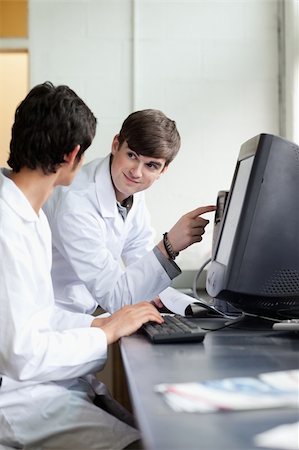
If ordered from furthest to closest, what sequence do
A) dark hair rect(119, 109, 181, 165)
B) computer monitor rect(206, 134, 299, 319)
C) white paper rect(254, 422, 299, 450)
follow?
1. dark hair rect(119, 109, 181, 165)
2. computer monitor rect(206, 134, 299, 319)
3. white paper rect(254, 422, 299, 450)

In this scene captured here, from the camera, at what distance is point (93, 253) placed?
1802 millimetres

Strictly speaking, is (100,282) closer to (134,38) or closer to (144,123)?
(144,123)

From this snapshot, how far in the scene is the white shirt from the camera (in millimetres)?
1136

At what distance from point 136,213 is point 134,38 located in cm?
122

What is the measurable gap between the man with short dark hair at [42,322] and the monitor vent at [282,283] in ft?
0.78

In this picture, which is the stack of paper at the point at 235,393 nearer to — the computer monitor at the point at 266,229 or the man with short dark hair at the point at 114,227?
the computer monitor at the point at 266,229

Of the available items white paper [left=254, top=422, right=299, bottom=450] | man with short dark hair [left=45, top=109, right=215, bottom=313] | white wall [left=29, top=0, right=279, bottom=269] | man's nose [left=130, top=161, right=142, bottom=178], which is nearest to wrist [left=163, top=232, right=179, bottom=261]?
man with short dark hair [left=45, top=109, right=215, bottom=313]

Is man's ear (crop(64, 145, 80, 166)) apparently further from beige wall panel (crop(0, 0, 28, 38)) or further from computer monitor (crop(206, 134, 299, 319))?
beige wall panel (crop(0, 0, 28, 38))

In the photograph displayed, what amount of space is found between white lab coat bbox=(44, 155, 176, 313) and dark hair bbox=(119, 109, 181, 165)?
0.48 feet

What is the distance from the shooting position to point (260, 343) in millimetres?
1239

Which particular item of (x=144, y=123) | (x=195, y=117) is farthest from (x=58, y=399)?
(x=195, y=117)

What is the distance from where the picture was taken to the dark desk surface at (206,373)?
2.18 feet

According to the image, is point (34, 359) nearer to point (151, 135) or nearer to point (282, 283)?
point (282, 283)

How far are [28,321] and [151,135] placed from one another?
2.81ft
